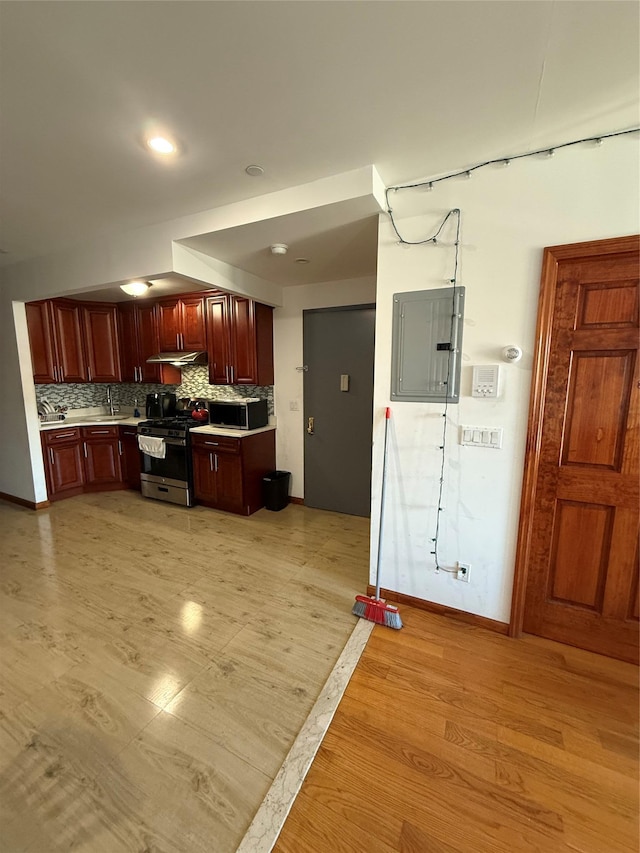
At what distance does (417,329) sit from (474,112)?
3.15 feet

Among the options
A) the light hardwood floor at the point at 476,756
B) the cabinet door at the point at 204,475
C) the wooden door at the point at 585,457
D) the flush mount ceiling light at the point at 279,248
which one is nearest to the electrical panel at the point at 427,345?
the wooden door at the point at 585,457

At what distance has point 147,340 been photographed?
13.7 feet

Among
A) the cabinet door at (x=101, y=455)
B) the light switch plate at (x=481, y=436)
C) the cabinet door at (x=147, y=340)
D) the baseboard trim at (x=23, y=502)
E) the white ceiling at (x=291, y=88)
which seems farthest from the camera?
the cabinet door at (x=101, y=455)

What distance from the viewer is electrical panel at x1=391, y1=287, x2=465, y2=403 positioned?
192cm

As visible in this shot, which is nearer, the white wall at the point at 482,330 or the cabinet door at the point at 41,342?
the white wall at the point at 482,330

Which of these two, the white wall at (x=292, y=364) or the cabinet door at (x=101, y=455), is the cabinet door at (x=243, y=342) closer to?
the white wall at (x=292, y=364)

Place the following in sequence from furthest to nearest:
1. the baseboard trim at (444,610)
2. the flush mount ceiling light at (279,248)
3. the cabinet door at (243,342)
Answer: the cabinet door at (243,342) < the flush mount ceiling light at (279,248) < the baseboard trim at (444,610)

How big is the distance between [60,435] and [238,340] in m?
2.43

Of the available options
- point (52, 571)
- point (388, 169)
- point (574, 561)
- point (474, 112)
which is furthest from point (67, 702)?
point (474, 112)

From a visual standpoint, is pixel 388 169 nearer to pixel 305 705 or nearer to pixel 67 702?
pixel 305 705

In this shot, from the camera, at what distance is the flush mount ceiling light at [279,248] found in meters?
2.45

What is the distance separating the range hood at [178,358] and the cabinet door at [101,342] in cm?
68

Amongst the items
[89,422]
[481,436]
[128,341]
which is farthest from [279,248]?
[89,422]

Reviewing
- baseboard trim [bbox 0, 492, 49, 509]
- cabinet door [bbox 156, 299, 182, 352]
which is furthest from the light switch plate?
baseboard trim [bbox 0, 492, 49, 509]
